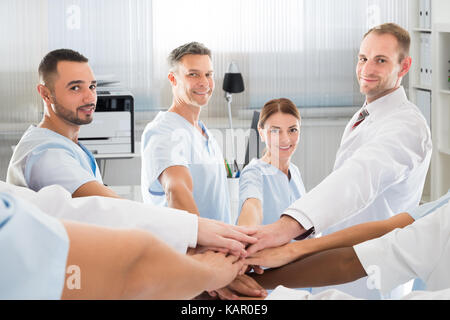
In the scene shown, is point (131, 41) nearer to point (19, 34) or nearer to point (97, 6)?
point (97, 6)

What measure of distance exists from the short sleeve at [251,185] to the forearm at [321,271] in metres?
0.43

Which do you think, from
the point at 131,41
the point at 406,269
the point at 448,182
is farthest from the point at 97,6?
the point at 406,269

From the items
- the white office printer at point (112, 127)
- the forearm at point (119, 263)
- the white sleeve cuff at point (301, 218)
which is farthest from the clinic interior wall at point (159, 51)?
the forearm at point (119, 263)

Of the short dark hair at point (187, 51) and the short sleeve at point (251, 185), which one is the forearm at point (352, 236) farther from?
the short dark hair at point (187, 51)

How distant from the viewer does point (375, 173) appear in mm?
1600

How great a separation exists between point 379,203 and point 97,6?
3.76 metres

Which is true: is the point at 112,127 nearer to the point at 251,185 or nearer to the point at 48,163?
the point at 251,185

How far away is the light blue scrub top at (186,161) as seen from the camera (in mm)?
1868

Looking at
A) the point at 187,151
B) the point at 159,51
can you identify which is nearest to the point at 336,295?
the point at 187,151

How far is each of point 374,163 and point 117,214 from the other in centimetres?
70

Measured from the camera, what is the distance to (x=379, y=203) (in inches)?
69.2

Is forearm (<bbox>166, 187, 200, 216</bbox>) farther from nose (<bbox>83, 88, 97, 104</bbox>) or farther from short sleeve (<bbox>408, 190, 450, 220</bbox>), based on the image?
short sleeve (<bbox>408, 190, 450, 220</bbox>)

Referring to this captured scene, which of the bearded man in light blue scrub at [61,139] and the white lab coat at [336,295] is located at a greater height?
the bearded man in light blue scrub at [61,139]
